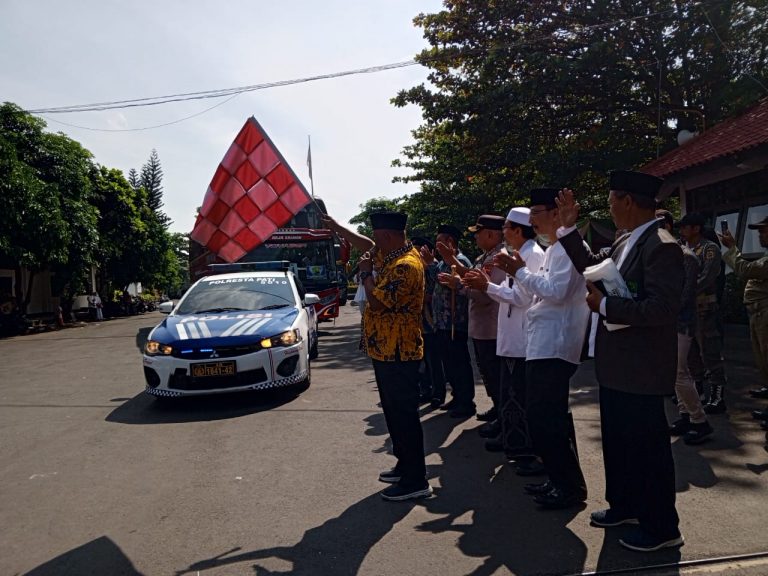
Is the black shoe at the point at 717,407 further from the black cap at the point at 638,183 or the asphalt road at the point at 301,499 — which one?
the black cap at the point at 638,183

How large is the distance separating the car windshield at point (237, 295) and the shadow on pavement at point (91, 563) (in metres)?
4.58

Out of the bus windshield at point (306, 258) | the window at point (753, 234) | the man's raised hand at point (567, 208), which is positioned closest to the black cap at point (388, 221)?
the man's raised hand at point (567, 208)

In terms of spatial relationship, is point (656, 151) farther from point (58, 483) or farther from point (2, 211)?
point (2, 211)

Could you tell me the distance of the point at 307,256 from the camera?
1648 cm

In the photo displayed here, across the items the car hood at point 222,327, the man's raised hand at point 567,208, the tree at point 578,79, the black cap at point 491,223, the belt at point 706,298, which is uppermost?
the tree at point 578,79

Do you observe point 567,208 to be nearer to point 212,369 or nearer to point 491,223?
point 491,223

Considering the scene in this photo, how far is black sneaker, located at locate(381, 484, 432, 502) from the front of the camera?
4.02 m

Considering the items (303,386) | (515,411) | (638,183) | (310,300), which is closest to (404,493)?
(515,411)

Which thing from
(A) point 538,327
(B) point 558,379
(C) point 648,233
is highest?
(C) point 648,233

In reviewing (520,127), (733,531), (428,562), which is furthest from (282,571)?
(520,127)

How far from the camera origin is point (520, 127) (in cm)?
1616

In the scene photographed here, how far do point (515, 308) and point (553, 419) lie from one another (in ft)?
4.11

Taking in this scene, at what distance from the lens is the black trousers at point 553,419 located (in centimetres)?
376

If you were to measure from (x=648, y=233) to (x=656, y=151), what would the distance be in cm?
1446
